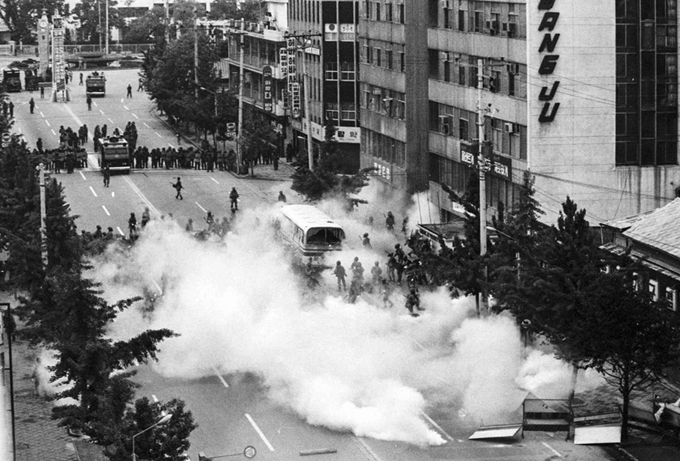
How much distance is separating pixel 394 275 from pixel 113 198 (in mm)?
25726

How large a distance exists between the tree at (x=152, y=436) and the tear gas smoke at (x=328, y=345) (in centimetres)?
812

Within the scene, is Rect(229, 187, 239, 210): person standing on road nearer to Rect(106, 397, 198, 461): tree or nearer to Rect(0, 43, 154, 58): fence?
Rect(106, 397, 198, 461): tree

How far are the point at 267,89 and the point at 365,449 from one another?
2533 inches

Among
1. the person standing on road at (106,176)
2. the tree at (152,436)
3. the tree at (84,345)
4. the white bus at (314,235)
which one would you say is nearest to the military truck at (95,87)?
the person standing on road at (106,176)

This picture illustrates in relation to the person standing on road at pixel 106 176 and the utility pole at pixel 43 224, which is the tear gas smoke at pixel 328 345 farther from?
the person standing on road at pixel 106 176

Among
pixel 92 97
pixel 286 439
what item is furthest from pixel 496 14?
pixel 92 97

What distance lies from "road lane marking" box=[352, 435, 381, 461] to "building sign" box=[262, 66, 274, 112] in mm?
61911

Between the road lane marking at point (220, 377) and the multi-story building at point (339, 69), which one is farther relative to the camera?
the multi-story building at point (339, 69)

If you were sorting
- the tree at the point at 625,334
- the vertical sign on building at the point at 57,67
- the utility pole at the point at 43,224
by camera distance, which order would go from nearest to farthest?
the tree at the point at 625,334 < the utility pole at the point at 43,224 < the vertical sign on building at the point at 57,67

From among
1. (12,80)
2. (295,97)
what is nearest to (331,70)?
(295,97)

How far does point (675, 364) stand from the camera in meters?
38.4

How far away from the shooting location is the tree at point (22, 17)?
595 feet

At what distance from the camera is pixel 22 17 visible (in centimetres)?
18238

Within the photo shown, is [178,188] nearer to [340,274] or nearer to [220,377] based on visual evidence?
[340,274]
